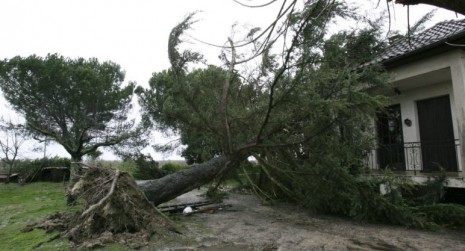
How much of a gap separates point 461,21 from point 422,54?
2.57 m

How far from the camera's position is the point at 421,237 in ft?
20.6

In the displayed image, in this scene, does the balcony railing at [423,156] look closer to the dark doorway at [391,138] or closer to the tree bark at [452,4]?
the dark doorway at [391,138]

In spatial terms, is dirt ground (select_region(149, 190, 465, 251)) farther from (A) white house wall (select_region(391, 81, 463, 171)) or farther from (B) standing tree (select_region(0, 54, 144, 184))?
(B) standing tree (select_region(0, 54, 144, 184))

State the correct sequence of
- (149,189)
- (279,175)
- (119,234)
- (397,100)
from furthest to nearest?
(397,100)
(279,175)
(149,189)
(119,234)

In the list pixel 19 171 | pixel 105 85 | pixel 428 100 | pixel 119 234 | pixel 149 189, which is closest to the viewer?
pixel 119 234

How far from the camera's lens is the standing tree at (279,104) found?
6.86m

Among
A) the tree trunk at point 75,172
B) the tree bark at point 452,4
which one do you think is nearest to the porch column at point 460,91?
the tree bark at point 452,4

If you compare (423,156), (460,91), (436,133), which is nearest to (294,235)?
(460,91)

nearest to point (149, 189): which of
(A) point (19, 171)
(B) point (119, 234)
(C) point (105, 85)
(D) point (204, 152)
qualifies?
(B) point (119, 234)

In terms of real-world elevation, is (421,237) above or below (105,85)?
below

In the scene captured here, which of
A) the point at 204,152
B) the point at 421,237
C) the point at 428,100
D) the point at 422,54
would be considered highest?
the point at 422,54

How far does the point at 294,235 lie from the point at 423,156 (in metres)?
5.52

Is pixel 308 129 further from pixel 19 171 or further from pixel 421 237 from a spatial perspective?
pixel 19 171

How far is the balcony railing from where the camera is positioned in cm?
904
